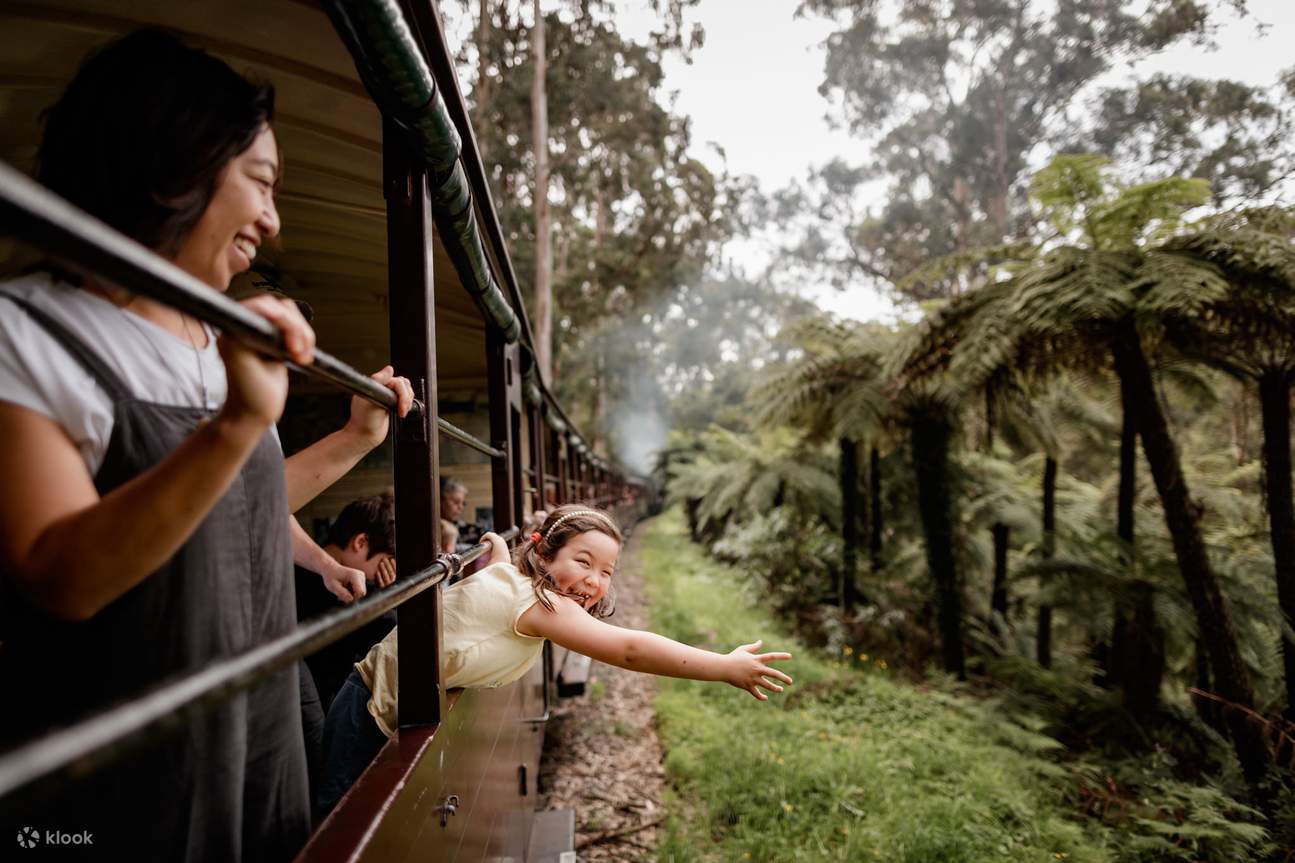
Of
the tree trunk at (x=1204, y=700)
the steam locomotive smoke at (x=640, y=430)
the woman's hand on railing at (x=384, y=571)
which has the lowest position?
the tree trunk at (x=1204, y=700)

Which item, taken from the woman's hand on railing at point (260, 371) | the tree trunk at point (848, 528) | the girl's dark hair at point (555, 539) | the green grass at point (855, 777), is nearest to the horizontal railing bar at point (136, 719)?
the woman's hand on railing at point (260, 371)

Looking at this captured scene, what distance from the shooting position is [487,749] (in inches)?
76.7

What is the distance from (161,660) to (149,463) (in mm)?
228

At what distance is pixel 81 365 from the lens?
0.68m

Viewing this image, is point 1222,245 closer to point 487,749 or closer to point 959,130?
point 487,749

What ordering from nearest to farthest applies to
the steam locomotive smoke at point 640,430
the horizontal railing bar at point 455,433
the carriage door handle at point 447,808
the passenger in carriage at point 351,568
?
the carriage door handle at point 447,808 → the horizontal railing bar at point 455,433 → the passenger in carriage at point 351,568 → the steam locomotive smoke at point 640,430

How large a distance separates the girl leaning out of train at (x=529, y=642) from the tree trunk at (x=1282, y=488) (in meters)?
4.76

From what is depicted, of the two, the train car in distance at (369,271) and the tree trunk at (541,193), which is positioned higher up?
the tree trunk at (541,193)

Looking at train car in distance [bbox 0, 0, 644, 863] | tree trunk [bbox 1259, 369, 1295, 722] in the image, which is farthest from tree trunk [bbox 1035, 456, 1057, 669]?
train car in distance [bbox 0, 0, 644, 863]

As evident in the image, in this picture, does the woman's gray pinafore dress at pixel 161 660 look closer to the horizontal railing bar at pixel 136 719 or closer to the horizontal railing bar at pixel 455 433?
the horizontal railing bar at pixel 136 719

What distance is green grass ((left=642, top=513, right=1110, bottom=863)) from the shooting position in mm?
3742

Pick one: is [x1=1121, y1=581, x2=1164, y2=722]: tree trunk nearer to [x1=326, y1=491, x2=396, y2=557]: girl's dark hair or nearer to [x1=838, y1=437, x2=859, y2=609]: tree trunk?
[x1=838, y1=437, x2=859, y2=609]: tree trunk

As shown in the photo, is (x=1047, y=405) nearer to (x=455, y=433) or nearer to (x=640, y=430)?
(x=455, y=433)
